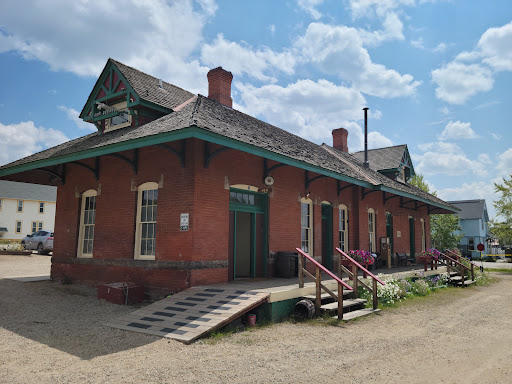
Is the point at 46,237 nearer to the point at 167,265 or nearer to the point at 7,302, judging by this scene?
the point at 7,302

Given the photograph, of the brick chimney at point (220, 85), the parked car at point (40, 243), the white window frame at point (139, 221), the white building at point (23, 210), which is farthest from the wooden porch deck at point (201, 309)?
the white building at point (23, 210)

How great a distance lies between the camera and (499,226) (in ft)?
111

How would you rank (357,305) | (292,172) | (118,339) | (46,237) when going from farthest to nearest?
(46,237) < (292,172) < (357,305) < (118,339)

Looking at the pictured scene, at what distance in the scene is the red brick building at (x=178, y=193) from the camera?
10008 millimetres

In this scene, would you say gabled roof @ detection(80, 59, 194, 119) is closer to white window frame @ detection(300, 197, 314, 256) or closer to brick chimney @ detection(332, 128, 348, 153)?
white window frame @ detection(300, 197, 314, 256)

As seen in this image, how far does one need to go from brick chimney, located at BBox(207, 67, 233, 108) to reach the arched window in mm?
6381

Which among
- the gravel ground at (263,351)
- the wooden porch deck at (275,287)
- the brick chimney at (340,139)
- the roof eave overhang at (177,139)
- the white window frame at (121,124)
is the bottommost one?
the gravel ground at (263,351)

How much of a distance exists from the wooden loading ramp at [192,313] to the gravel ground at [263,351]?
309mm

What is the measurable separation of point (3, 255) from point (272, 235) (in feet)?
74.4

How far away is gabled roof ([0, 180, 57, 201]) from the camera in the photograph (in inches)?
1953

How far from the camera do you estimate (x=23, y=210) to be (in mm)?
50312

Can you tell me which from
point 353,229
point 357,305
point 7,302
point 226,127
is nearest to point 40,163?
point 7,302

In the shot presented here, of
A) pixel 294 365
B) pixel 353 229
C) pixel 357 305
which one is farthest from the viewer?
pixel 353 229

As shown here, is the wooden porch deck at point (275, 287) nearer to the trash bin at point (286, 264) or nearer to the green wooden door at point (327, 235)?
the trash bin at point (286, 264)
